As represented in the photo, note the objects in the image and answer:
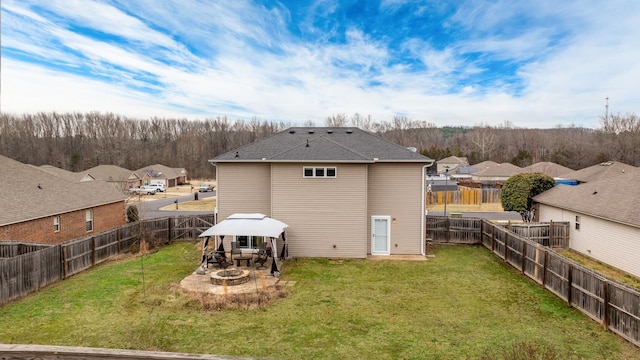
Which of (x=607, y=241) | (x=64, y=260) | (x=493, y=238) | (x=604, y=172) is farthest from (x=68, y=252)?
(x=604, y=172)

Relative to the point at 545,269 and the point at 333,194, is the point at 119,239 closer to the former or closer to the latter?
the point at 333,194

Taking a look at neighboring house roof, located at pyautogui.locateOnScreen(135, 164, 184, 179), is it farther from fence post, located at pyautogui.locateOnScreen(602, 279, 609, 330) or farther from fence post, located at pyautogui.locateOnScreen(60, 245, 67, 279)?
fence post, located at pyautogui.locateOnScreen(602, 279, 609, 330)

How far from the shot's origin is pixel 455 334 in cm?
807

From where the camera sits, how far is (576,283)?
952cm

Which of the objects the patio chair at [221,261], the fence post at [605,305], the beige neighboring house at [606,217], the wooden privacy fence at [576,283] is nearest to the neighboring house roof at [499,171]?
the beige neighboring house at [606,217]

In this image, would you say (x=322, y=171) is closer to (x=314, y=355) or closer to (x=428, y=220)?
(x=428, y=220)

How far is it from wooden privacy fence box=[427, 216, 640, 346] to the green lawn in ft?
1.05

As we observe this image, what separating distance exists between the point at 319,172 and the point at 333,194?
3.85 feet

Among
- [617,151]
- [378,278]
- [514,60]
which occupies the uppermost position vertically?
[514,60]

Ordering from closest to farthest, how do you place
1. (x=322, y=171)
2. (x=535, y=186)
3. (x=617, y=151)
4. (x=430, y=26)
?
(x=322, y=171), (x=535, y=186), (x=430, y=26), (x=617, y=151)

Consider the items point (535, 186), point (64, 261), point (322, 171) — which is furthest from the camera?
point (535, 186)

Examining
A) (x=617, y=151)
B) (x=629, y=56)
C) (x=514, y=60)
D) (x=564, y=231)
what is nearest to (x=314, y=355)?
(x=564, y=231)

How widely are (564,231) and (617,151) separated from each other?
61.0 meters

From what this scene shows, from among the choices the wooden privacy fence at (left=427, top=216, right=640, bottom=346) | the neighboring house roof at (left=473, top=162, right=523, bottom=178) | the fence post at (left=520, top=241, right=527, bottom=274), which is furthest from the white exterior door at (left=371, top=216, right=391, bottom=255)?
the neighboring house roof at (left=473, top=162, right=523, bottom=178)
